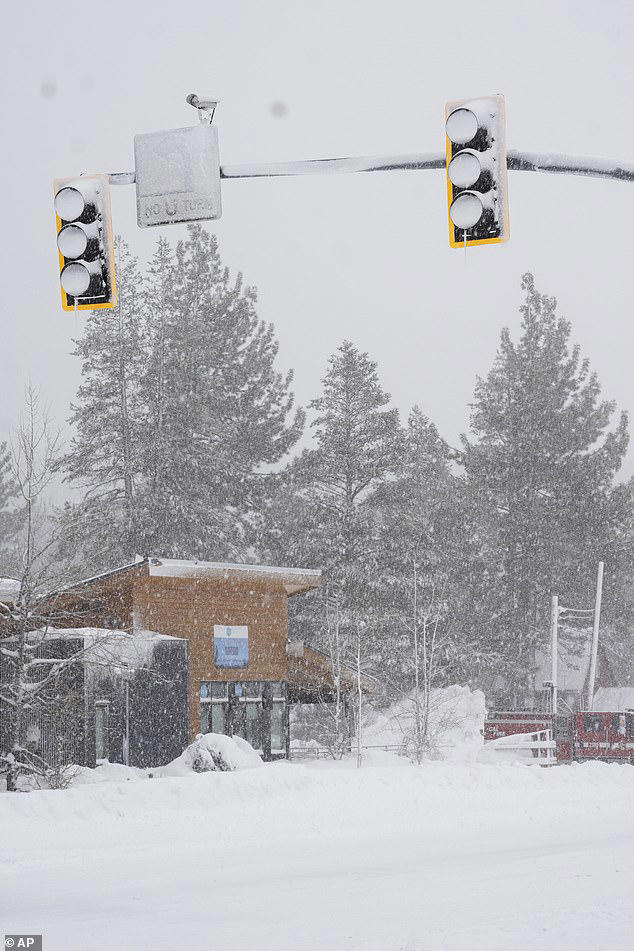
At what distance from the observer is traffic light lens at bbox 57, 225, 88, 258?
7.88 metres

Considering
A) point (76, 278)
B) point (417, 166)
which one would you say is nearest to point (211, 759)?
point (76, 278)

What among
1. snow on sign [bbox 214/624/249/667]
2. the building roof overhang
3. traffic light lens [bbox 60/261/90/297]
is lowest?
snow on sign [bbox 214/624/249/667]

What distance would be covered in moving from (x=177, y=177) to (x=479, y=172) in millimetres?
2157

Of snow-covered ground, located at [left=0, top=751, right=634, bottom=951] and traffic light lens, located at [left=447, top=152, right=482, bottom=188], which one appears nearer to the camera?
traffic light lens, located at [left=447, top=152, right=482, bottom=188]

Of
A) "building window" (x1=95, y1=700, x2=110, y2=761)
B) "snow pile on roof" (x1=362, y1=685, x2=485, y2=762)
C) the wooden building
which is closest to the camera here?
"building window" (x1=95, y1=700, x2=110, y2=761)

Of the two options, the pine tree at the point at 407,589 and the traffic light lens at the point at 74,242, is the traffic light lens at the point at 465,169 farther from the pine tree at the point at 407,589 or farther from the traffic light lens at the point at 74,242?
the pine tree at the point at 407,589

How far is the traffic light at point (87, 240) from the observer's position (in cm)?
787

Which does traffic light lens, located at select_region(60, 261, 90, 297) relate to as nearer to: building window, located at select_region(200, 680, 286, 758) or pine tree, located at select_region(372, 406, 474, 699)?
building window, located at select_region(200, 680, 286, 758)

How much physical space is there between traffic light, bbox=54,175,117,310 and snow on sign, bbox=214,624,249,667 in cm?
2558

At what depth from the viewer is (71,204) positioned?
310 inches

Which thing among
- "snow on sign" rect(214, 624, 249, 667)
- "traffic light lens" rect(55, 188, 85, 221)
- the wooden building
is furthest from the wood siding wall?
"traffic light lens" rect(55, 188, 85, 221)

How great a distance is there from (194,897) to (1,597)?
19.5 metres

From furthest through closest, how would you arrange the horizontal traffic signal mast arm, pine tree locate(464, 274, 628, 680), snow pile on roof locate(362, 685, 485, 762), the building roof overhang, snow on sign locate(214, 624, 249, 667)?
pine tree locate(464, 274, 628, 680)
snow pile on roof locate(362, 685, 485, 762)
snow on sign locate(214, 624, 249, 667)
the building roof overhang
the horizontal traffic signal mast arm

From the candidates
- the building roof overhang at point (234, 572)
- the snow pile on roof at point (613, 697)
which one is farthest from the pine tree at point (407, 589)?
the snow pile on roof at point (613, 697)
